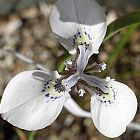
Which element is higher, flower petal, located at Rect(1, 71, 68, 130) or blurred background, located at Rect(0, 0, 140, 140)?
flower petal, located at Rect(1, 71, 68, 130)

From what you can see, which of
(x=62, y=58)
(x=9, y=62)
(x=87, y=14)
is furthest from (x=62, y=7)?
(x=9, y=62)

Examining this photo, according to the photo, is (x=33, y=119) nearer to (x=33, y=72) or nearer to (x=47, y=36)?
(x=33, y=72)

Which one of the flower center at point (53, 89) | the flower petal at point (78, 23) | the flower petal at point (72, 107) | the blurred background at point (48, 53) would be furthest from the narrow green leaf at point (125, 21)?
the blurred background at point (48, 53)

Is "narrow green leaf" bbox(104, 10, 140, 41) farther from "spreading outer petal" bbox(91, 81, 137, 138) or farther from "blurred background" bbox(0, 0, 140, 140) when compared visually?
"blurred background" bbox(0, 0, 140, 140)

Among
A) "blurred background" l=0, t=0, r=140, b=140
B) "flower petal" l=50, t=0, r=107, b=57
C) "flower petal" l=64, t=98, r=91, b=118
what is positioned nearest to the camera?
"flower petal" l=50, t=0, r=107, b=57

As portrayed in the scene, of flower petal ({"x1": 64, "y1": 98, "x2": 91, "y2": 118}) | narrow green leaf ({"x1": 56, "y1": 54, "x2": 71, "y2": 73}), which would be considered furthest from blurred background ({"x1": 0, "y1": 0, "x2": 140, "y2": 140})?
narrow green leaf ({"x1": 56, "y1": 54, "x2": 71, "y2": 73})

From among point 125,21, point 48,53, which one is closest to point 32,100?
point 125,21

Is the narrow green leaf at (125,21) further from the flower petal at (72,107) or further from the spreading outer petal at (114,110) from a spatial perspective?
the flower petal at (72,107)

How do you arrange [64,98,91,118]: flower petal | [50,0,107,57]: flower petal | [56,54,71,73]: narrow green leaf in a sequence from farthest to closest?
1. [64,98,91,118]: flower petal
2. [56,54,71,73]: narrow green leaf
3. [50,0,107,57]: flower petal

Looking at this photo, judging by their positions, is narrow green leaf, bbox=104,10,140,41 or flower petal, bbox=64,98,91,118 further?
flower petal, bbox=64,98,91,118
